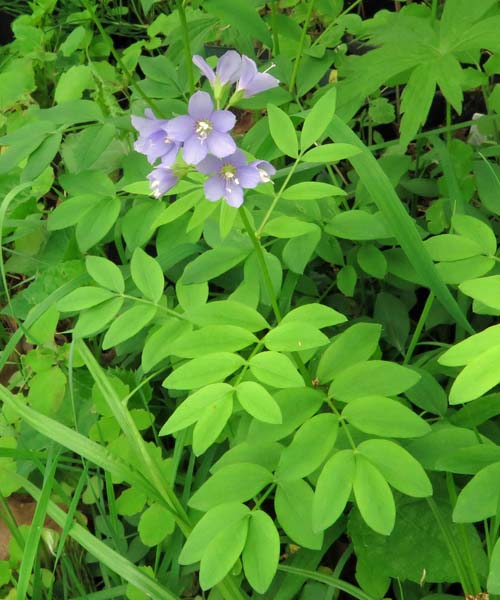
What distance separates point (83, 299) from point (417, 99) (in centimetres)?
68

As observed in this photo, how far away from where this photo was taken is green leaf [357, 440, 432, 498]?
101 cm

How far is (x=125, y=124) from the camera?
163 cm

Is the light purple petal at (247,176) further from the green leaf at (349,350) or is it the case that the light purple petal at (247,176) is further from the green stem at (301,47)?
the green stem at (301,47)

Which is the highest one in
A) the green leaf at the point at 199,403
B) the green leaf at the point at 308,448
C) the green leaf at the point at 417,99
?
the green leaf at the point at 417,99

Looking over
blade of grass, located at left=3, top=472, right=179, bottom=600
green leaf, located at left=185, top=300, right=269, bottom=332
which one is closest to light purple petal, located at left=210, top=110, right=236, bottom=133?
green leaf, located at left=185, top=300, right=269, bottom=332

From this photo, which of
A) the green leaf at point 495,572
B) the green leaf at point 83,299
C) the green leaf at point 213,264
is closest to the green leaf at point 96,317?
the green leaf at point 83,299

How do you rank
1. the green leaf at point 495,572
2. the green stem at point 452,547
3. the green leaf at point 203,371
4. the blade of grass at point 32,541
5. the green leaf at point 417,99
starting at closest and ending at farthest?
the green leaf at point 495,572, the green leaf at point 203,371, the green stem at point 452,547, the blade of grass at point 32,541, the green leaf at point 417,99

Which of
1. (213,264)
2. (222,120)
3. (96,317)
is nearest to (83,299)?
(96,317)

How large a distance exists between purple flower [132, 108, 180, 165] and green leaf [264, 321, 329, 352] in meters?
0.27

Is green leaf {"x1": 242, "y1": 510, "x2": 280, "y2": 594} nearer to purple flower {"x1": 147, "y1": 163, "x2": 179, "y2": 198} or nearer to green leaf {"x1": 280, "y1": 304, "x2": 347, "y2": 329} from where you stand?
green leaf {"x1": 280, "y1": 304, "x2": 347, "y2": 329}

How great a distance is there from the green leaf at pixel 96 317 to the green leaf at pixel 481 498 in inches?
24.3

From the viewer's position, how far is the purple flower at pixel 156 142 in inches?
41.3

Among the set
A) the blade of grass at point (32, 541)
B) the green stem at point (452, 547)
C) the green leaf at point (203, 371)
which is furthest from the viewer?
the blade of grass at point (32, 541)

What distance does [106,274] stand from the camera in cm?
136
